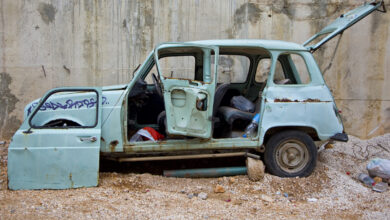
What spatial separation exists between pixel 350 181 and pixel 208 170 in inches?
77.6

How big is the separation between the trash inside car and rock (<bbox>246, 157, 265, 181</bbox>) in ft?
0.39

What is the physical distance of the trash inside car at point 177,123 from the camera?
383 centimetres

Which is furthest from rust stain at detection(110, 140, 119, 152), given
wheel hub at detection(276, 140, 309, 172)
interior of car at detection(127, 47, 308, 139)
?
wheel hub at detection(276, 140, 309, 172)

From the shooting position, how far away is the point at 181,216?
11.1 feet

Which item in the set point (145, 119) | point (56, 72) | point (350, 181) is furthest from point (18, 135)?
point (350, 181)

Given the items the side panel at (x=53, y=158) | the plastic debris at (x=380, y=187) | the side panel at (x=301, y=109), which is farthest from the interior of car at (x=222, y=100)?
the plastic debris at (x=380, y=187)

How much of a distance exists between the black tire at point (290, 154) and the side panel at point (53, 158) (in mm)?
2285

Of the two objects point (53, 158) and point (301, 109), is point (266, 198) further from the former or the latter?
point (53, 158)

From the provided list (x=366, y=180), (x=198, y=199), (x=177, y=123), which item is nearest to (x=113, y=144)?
(x=177, y=123)

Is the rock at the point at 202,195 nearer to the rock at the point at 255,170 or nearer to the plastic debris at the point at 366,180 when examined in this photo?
the rock at the point at 255,170

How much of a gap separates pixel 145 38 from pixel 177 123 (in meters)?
2.91

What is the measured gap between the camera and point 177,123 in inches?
160

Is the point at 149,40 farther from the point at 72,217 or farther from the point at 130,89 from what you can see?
the point at 72,217

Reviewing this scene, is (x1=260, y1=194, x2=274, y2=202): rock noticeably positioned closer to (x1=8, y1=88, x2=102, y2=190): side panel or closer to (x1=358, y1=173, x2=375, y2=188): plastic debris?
(x1=358, y1=173, x2=375, y2=188): plastic debris
